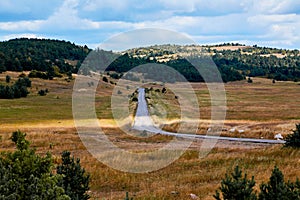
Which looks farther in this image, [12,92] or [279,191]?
[12,92]

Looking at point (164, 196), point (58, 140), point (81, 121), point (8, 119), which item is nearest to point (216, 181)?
point (164, 196)

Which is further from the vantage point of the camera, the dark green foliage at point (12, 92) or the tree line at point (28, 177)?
the dark green foliage at point (12, 92)

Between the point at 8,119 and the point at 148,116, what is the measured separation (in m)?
21.9

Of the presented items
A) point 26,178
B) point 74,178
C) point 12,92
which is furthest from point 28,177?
point 12,92

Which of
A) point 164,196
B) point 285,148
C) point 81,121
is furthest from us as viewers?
point 81,121

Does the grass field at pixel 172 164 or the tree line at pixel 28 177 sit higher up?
the tree line at pixel 28 177

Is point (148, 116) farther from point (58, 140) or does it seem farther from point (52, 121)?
point (58, 140)

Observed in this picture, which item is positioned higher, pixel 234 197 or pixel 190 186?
pixel 234 197

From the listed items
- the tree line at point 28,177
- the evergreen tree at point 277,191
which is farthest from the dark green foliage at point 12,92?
the tree line at point 28,177

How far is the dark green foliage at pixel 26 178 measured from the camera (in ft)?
25.5

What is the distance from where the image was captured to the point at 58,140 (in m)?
41.4

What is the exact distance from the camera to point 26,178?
8.61 m

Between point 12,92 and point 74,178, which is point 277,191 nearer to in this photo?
point 74,178

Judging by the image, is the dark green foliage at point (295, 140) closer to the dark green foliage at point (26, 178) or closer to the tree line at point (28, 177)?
the tree line at point (28, 177)
